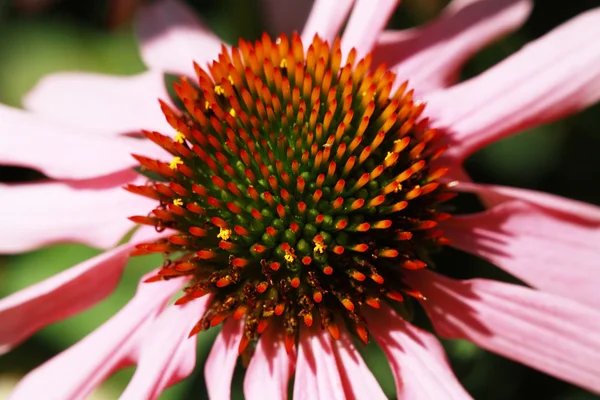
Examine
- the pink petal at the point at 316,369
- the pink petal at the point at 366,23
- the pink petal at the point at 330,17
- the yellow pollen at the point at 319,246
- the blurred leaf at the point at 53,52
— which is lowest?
the pink petal at the point at 316,369

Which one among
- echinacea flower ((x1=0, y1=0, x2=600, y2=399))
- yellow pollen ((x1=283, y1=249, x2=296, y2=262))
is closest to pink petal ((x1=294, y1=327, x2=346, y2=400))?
echinacea flower ((x1=0, y1=0, x2=600, y2=399))

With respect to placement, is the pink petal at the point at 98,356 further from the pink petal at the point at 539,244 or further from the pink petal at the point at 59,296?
the pink petal at the point at 539,244

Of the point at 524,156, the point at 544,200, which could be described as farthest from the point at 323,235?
the point at 524,156

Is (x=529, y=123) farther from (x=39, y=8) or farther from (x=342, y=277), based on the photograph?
(x=39, y=8)

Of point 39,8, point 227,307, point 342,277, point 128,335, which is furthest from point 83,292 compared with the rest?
point 39,8

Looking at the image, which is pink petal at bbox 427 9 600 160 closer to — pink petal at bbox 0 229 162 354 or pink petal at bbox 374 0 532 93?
pink petal at bbox 374 0 532 93

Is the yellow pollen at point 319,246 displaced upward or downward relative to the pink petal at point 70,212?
downward

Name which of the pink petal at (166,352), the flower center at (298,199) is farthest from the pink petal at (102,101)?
the pink petal at (166,352)
